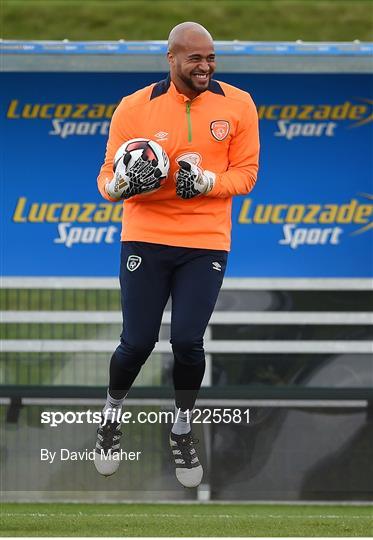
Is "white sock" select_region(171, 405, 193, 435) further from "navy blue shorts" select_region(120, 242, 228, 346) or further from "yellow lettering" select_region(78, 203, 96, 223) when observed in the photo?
"yellow lettering" select_region(78, 203, 96, 223)

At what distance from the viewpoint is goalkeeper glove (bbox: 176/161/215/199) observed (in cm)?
789

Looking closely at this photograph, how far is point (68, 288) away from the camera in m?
12.1

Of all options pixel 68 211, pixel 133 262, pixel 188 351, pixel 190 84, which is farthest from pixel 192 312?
pixel 68 211

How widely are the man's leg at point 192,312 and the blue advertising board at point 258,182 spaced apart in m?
3.68

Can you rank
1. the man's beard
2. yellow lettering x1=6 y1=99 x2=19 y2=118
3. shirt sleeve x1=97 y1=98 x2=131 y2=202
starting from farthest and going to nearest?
yellow lettering x1=6 y1=99 x2=19 y2=118, shirt sleeve x1=97 y1=98 x2=131 y2=202, the man's beard

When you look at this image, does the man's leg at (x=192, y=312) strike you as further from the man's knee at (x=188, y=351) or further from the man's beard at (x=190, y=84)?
the man's beard at (x=190, y=84)

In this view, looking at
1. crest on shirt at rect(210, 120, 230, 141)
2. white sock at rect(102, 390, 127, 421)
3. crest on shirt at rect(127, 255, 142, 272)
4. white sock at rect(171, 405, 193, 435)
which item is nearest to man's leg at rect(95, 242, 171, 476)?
crest on shirt at rect(127, 255, 142, 272)

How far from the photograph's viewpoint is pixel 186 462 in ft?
27.9

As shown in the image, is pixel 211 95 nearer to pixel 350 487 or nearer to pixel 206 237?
pixel 206 237

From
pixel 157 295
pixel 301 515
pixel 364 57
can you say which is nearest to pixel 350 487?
pixel 301 515

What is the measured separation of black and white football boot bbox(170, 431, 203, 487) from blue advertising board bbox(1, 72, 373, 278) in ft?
11.8

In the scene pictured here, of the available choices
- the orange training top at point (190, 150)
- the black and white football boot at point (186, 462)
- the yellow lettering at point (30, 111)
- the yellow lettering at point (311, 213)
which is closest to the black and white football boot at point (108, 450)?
the black and white football boot at point (186, 462)

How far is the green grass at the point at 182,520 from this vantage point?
941 centimetres

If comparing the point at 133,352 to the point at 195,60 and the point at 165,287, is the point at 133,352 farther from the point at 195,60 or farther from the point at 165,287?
the point at 195,60
